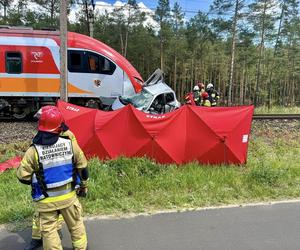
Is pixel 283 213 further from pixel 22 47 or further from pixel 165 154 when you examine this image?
pixel 22 47

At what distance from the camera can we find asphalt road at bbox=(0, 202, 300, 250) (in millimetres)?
4055

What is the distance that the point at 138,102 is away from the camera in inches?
444

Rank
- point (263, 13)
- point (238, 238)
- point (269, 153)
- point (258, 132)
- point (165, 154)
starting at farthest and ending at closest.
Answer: point (263, 13) → point (258, 132) → point (269, 153) → point (165, 154) → point (238, 238)

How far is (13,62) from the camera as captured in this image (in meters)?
14.7

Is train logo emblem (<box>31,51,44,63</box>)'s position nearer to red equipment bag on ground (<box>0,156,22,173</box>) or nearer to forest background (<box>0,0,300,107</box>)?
red equipment bag on ground (<box>0,156,22,173</box>)

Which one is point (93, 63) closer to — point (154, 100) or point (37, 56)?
point (37, 56)

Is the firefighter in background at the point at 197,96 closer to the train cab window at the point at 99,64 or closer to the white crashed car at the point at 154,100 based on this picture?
the white crashed car at the point at 154,100

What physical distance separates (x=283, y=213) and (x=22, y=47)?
40.5 feet

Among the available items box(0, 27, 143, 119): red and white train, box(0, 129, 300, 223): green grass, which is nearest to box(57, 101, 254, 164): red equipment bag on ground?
box(0, 129, 300, 223): green grass

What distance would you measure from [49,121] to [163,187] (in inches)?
118

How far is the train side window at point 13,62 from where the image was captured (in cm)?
1464

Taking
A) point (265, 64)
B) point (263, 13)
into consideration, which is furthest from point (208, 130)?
point (265, 64)

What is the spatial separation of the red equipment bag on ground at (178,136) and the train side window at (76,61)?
832 cm

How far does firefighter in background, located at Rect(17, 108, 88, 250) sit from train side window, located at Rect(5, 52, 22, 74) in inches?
481
